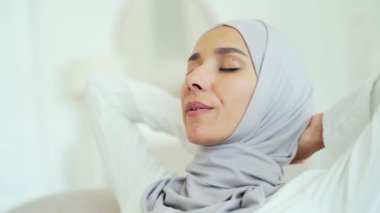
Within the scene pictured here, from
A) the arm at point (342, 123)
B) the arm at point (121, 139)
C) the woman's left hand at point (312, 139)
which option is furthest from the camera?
the arm at point (121, 139)

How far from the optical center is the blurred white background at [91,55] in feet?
6.15

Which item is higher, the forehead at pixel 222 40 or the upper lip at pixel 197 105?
the forehead at pixel 222 40

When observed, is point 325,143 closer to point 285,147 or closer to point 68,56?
point 285,147

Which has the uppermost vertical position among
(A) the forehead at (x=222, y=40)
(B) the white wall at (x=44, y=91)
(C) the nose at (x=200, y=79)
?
(A) the forehead at (x=222, y=40)

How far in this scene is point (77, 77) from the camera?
185 cm

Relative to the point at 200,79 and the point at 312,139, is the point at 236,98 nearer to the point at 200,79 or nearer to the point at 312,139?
the point at 200,79

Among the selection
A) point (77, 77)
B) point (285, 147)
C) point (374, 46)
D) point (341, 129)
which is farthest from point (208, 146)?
point (374, 46)

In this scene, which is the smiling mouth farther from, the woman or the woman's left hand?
the woman's left hand

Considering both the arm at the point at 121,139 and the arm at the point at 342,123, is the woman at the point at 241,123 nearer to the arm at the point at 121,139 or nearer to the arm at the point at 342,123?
Answer: the arm at the point at 342,123

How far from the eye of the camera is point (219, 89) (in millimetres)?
810

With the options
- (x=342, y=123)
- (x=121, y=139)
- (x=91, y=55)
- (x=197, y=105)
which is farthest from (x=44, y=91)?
(x=342, y=123)

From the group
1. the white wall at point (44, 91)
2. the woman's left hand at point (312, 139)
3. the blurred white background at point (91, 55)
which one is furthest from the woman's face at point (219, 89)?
the white wall at point (44, 91)

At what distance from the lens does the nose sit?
818mm

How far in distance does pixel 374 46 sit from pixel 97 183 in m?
1.42
